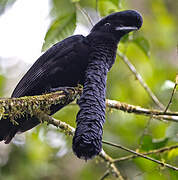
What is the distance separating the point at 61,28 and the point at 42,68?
0.49 metres

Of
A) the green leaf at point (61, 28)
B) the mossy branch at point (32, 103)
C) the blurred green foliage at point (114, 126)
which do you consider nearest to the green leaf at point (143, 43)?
the blurred green foliage at point (114, 126)

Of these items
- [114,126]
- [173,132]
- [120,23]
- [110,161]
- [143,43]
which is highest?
[120,23]

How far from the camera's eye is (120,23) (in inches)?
135

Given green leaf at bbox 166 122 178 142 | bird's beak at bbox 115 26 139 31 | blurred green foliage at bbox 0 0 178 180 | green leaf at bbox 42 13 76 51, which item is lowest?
blurred green foliage at bbox 0 0 178 180

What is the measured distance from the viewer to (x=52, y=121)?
3.15 metres

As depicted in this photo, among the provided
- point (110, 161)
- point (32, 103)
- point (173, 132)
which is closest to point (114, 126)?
point (110, 161)

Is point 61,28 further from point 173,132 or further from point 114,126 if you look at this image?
point 114,126

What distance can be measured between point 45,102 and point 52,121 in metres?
0.26

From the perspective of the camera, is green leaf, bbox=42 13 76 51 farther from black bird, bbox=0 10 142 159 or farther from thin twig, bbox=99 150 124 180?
thin twig, bbox=99 150 124 180

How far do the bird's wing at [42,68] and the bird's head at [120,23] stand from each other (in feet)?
0.74

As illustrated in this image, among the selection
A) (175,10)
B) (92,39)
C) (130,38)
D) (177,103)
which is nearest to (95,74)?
(92,39)

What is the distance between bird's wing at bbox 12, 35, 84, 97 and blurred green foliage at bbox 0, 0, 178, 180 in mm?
125

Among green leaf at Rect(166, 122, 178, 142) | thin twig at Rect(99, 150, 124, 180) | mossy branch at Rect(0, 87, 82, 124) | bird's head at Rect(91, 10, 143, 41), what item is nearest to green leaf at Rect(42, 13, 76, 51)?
bird's head at Rect(91, 10, 143, 41)

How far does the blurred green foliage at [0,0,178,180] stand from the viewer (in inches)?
143
